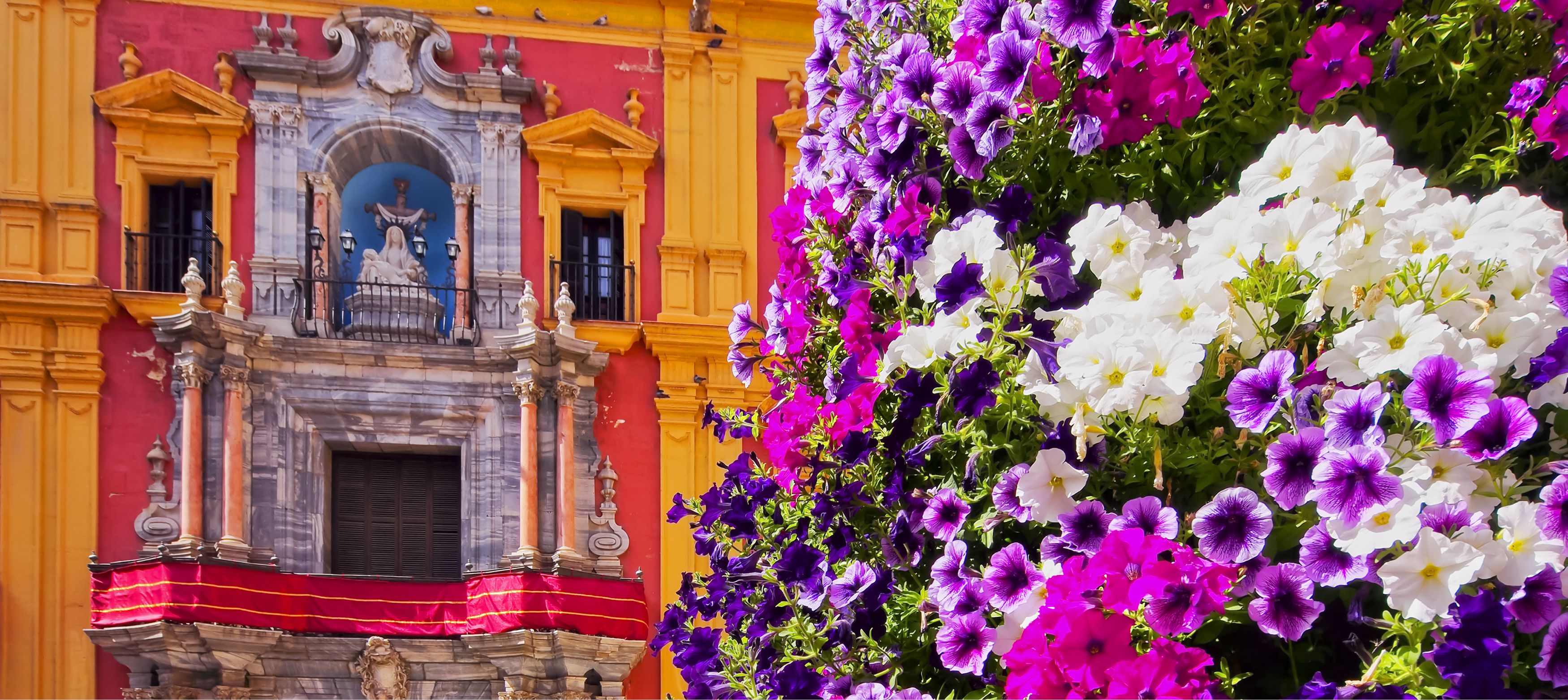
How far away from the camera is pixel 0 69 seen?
23.9 feet

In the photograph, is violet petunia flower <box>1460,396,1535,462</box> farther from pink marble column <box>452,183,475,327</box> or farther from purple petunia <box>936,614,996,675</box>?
pink marble column <box>452,183,475,327</box>

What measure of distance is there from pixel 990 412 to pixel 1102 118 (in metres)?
0.44

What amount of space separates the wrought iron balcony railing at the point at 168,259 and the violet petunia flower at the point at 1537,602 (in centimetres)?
715

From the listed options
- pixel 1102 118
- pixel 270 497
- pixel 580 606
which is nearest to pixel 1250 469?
Result: pixel 1102 118

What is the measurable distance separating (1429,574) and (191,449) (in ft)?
22.5

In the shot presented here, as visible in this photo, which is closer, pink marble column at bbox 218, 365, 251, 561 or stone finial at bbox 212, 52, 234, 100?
pink marble column at bbox 218, 365, 251, 561

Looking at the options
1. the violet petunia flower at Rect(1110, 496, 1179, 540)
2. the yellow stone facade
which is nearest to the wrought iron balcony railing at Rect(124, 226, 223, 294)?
the yellow stone facade

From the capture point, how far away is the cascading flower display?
131 cm

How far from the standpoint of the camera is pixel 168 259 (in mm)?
7367

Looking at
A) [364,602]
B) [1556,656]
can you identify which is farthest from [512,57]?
[1556,656]

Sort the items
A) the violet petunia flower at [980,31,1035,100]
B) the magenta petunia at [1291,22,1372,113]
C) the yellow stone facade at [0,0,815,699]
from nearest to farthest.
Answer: the magenta petunia at [1291,22,1372,113], the violet petunia flower at [980,31,1035,100], the yellow stone facade at [0,0,815,699]

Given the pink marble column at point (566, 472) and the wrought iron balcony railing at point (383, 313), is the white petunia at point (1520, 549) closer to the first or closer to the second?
the pink marble column at point (566, 472)

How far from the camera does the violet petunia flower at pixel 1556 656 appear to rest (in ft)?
4.19

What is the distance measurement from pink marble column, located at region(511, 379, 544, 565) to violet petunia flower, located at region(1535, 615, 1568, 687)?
6.18 meters
